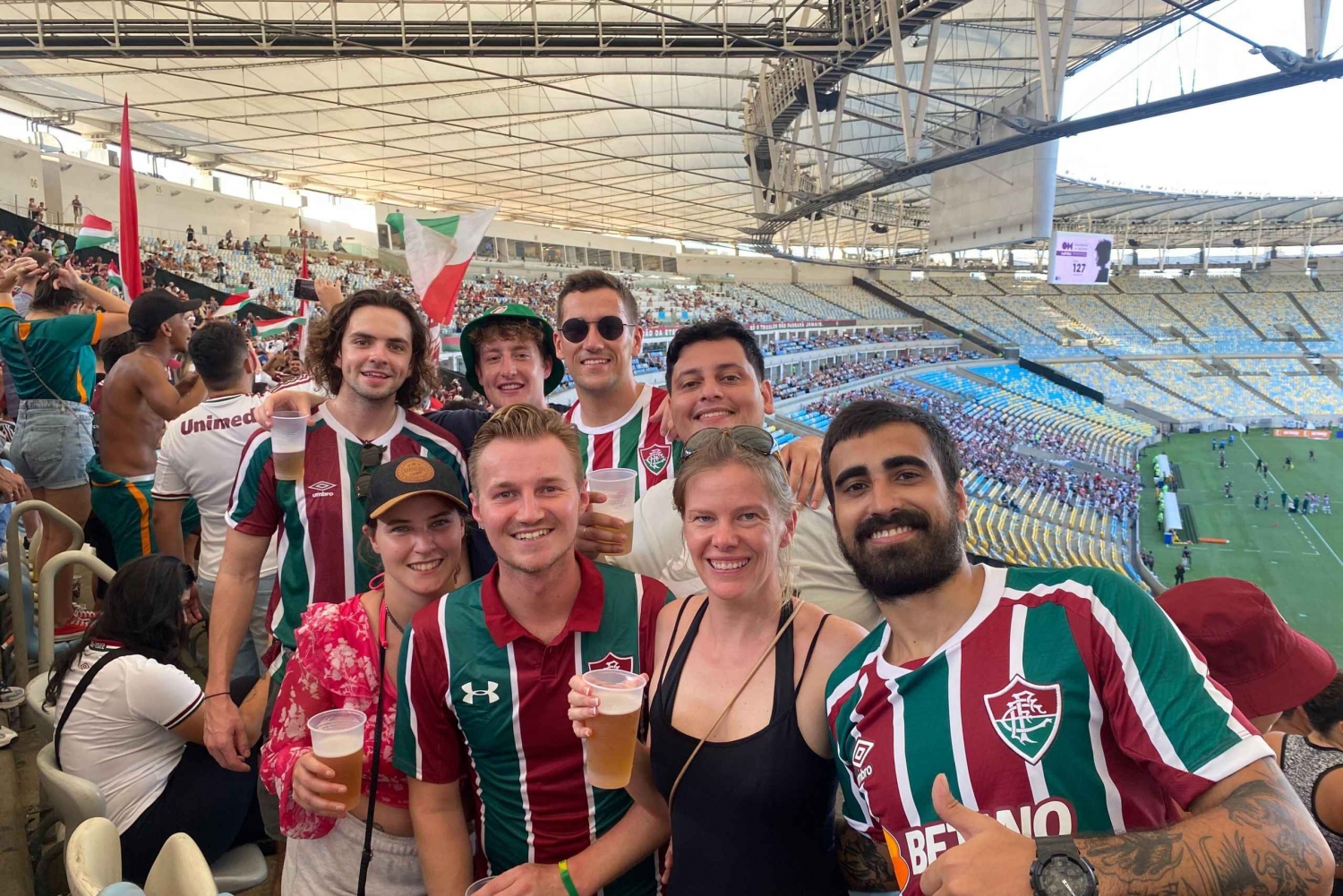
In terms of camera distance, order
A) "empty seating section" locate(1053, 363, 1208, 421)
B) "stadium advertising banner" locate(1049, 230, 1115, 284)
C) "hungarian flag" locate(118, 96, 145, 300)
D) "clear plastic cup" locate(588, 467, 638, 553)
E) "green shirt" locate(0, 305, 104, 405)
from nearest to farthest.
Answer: "clear plastic cup" locate(588, 467, 638, 553) → "green shirt" locate(0, 305, 104, 405) → "hungarian flag" locate(118, 96, 145, 300) → "stadium advertising banner" locate(1049, 230, 1115, 284) → "empty seating section" locate(1053, 363, 1208, 421)

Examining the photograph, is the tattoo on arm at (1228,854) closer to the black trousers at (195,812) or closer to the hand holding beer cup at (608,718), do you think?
the hand holding beer cup at (608,718)

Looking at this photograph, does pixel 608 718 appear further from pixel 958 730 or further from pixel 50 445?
pixel 50 445

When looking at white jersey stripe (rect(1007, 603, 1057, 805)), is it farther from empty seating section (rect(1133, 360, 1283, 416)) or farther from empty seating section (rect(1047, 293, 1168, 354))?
empty seating section (rect(1047, 293, 1168, 354))

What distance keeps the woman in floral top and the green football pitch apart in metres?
17.5

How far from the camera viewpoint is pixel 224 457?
10.7 ft

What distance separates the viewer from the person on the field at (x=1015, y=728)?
1073 millimetres

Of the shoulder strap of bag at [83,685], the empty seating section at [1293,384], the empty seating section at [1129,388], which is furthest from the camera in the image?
the empty seating section at [1293,384]

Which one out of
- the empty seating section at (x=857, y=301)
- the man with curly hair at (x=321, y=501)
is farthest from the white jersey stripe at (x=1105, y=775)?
the empty seating section at (x=857, y=301)

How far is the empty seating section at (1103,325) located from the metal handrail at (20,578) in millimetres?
48762

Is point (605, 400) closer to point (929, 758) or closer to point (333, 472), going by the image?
point (333, 472)

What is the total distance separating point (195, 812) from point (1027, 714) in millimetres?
2266

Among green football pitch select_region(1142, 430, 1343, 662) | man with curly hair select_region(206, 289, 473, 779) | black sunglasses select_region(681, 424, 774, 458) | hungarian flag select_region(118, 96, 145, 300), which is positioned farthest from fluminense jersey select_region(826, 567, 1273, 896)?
green football pitch select_region(1142, 430, 1343, 662)

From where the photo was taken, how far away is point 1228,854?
1.05 m

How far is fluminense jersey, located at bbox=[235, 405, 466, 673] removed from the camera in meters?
2.34
